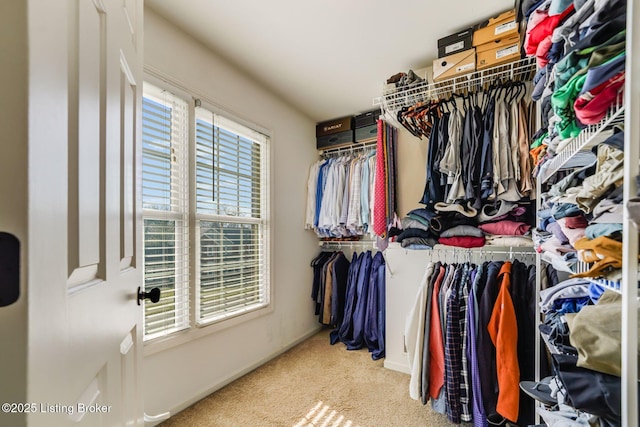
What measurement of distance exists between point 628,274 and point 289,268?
2481 millimetres

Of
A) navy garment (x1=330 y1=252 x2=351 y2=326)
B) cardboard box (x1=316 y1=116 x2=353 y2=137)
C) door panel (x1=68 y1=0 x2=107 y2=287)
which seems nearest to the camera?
door panel (x1=68 y1=0 x2=107 y2=287)

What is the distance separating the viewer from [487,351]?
1450 mm

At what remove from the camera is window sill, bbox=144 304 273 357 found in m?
1.61

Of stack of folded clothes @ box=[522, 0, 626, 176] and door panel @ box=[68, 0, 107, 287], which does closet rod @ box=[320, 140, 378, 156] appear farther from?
door panel @ box=[68, 0, 107, 287]

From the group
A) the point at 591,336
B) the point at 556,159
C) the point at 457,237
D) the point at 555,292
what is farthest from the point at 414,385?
the point at 556,159

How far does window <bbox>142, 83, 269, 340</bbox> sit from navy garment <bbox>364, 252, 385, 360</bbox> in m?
1.03

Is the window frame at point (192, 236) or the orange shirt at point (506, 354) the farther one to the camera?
the window frame at point (192, 236)

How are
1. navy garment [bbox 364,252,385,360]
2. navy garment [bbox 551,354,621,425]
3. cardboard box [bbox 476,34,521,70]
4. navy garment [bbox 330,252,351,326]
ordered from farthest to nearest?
1. navy garment [bbox 330,252,351,326]
2. navy garment [bbox 364,252,385,360]
3. cardboard box [bbox 476,34,521,70]
4. navy garment [bbox 551,354,621,425]

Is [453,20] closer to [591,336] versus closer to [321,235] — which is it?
[591,336]

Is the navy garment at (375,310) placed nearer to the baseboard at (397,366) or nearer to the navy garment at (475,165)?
the baseboard at (397,366)

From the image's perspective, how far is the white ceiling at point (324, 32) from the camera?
5.36 feet

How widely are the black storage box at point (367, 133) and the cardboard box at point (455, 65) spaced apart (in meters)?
1.17

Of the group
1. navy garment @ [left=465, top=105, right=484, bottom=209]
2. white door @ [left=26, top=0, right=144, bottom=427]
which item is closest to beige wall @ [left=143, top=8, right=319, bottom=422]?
white door @ [left=26, top=0, right=144, bottom=427]

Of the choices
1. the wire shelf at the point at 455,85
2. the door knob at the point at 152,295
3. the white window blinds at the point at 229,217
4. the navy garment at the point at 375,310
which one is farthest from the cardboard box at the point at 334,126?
the door knob at the point at 152,295
